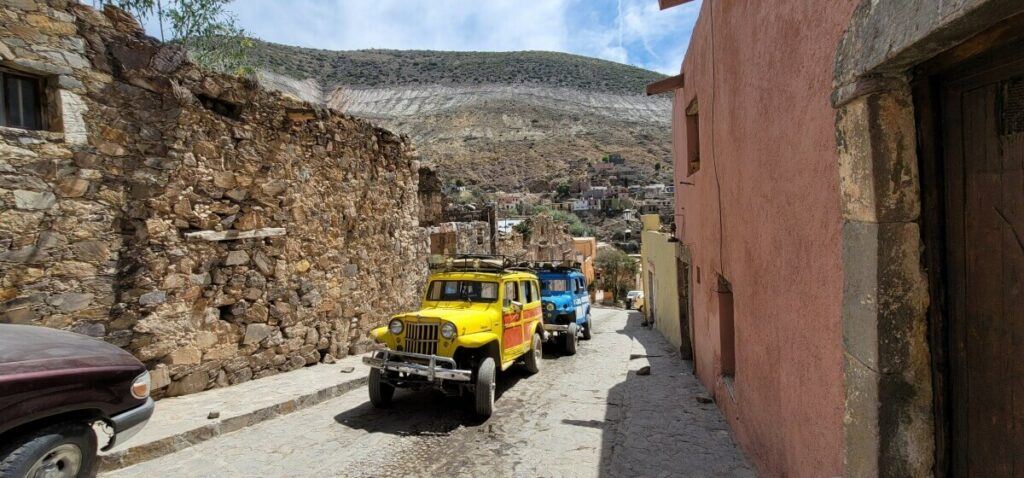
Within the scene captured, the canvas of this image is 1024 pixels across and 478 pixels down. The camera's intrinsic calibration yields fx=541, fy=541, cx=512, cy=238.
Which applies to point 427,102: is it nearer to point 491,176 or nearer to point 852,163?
point 491,176

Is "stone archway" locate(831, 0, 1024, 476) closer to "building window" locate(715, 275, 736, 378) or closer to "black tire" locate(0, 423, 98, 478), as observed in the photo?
"building window" locate(715, 275, 736, 378)

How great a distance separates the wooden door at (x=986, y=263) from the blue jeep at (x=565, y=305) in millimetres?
9434

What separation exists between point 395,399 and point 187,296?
289 centimetres

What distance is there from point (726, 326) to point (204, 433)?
5652mm

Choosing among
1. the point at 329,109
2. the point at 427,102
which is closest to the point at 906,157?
the point at 329,109

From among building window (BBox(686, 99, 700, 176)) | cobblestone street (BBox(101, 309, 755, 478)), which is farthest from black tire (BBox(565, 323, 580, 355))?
building window (BBox(686, 99, 700, 176))

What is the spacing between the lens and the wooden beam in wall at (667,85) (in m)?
9.09

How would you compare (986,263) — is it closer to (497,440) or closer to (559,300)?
(497,440)

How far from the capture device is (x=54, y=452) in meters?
3.57

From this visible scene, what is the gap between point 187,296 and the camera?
21.9 ft

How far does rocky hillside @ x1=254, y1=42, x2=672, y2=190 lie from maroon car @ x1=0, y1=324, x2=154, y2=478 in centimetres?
4487

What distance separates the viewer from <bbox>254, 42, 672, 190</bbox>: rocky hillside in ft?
184

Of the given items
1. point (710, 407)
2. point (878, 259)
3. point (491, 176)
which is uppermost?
point (491, 176)

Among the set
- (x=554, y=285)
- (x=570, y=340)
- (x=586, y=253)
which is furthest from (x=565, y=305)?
(x=586, y=253)
